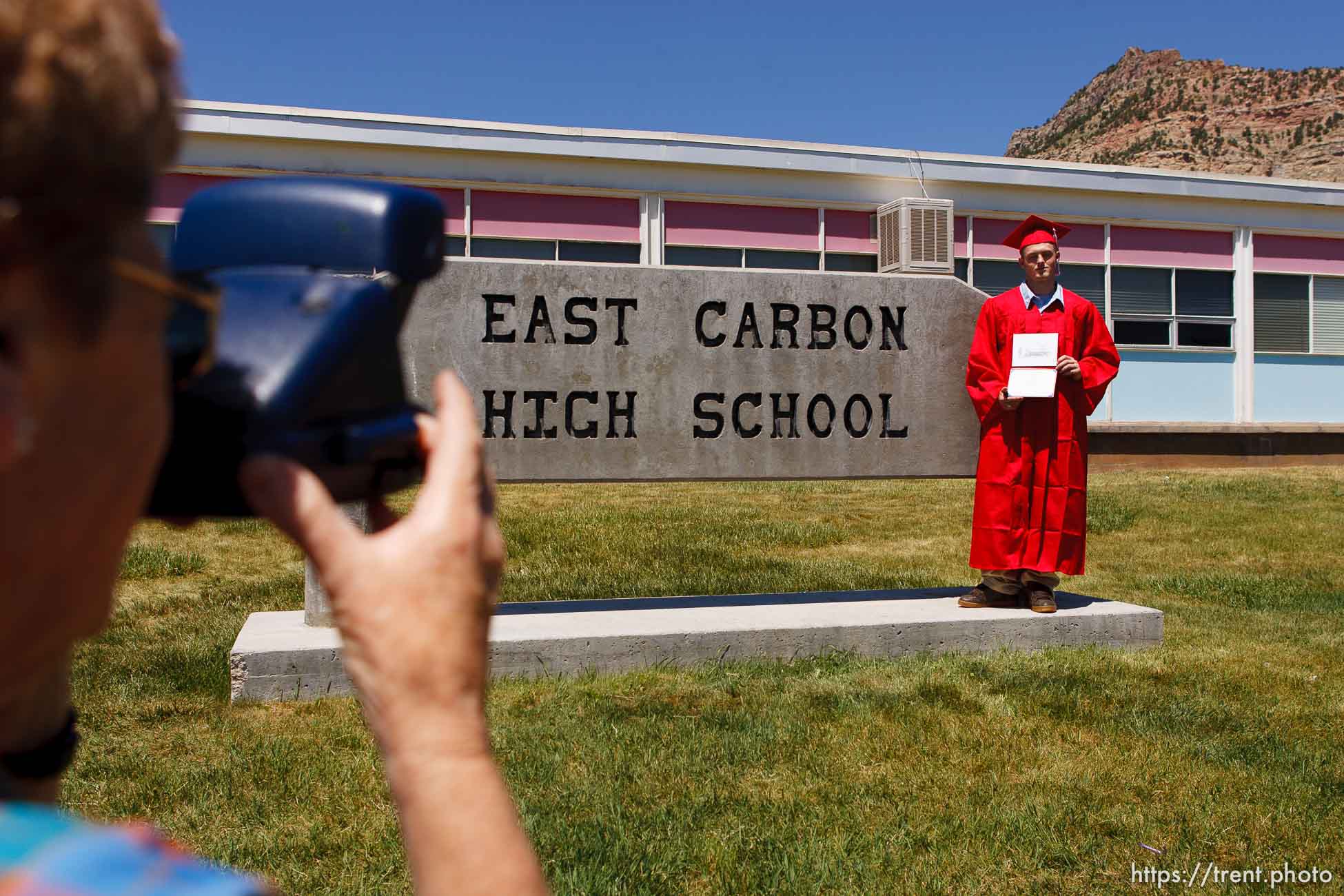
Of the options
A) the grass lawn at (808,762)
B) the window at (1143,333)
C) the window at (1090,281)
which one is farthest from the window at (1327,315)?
the grass lawn at (808,762)

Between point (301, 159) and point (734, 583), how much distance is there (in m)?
9.07

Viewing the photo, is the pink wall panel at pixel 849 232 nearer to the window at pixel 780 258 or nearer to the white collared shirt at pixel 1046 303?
the window at pixel 780 258

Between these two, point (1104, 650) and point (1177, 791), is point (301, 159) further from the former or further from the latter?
point (1177, 791)

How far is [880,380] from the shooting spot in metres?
6.21

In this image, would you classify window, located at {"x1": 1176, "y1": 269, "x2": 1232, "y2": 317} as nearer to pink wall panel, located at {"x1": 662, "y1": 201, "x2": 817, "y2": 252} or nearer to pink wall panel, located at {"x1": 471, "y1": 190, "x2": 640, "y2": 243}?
pink wall panel, located at {"x1": 662, "y1": 201, "x2": 817, "y2": 252}

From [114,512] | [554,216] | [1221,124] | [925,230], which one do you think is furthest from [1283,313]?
[1221,124]

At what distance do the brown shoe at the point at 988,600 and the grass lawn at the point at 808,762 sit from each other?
0.40 metres

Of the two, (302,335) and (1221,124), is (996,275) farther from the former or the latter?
(1221,124)

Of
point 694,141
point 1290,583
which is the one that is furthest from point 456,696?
point 694,141

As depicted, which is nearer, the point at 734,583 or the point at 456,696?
the point at 456,696

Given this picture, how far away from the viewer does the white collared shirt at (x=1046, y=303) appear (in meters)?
5.77

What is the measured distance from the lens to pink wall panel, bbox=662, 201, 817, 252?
15.5 m

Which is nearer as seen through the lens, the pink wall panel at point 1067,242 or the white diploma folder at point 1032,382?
the white diploma folder at point 1032,382

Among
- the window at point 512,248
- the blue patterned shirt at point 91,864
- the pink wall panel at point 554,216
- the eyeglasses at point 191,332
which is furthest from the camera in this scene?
the pink wall panel at point 554,216
